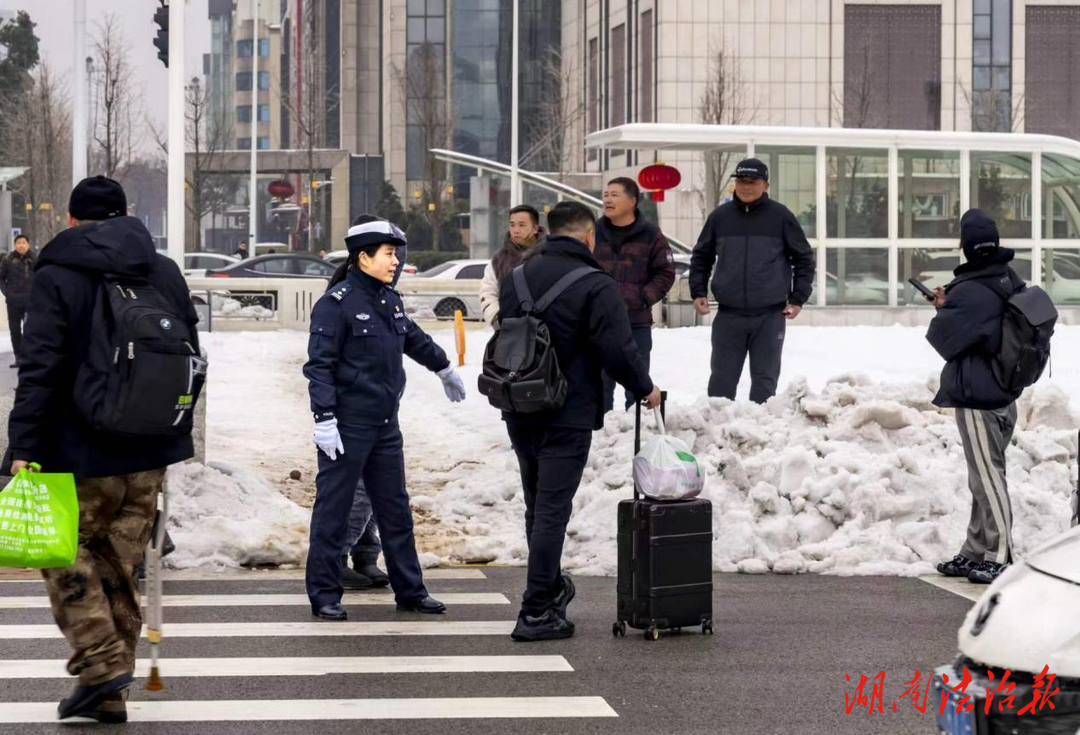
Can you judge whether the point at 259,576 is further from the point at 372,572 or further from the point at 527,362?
the point at 527,362

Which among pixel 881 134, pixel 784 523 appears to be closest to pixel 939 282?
pixel 881 134

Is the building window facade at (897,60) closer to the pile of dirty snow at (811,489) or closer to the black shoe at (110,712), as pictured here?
the pile of dirty snow at (811,489)

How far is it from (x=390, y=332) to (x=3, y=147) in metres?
66.7

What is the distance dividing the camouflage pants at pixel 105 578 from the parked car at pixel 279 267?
1387 inches

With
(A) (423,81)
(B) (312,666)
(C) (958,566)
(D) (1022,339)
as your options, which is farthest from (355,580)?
(A) (423,81)

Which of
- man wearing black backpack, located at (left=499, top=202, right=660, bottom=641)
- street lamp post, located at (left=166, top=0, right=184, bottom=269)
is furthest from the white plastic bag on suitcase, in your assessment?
street lamp post, located at (left=166, top=0, right=184, bottom=269)

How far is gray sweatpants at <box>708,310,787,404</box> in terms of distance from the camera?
42.3ft

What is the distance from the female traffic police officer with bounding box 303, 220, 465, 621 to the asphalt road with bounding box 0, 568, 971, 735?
310 mm

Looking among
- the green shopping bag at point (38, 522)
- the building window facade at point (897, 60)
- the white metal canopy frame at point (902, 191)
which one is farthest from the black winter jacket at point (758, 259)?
the building window facade at point (897, 60)

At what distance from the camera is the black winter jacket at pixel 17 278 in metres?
25.2

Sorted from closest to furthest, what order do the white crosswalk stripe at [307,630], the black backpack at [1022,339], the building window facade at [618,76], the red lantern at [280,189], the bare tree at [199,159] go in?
1. the white crosswalk stripe at [307,630]
2. the black backpack at [1022,339]
3. the building window facade at [618,76]
4. the bare tree at [199,159]
5. the red lantern at [280,189]

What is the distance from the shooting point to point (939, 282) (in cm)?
2595

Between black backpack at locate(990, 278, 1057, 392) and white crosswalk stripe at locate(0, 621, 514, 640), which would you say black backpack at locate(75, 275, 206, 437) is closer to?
white crosswalk stripe at locate(0, 621, 514, 640)

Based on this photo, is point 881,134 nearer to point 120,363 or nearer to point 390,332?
point 390,332
